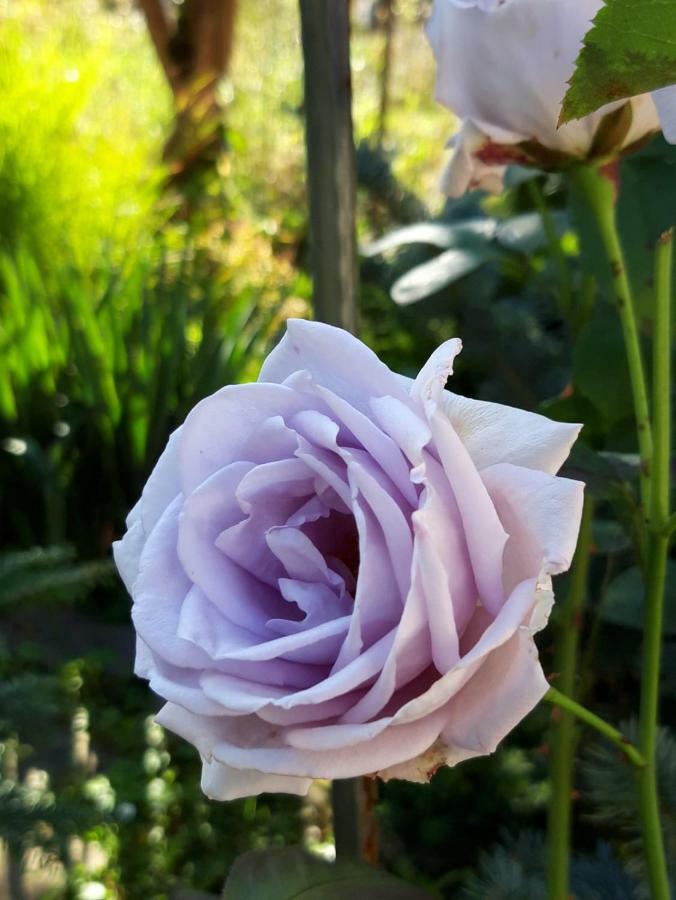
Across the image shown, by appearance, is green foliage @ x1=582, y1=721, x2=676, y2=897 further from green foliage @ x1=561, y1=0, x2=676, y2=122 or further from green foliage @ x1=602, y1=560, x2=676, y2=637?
green foliage @ x1=561, y1=0, x2=676, y2=122

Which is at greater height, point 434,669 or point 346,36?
point 346,36

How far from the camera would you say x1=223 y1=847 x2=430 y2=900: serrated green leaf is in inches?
13.5

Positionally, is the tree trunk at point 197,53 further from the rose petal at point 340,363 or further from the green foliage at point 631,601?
the rose petal at point 340,363

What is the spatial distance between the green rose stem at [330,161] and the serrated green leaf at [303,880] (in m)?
0.02

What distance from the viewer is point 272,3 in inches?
172

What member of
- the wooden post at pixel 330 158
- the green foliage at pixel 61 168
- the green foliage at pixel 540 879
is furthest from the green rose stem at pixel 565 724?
the green foliage at pixel 61 168

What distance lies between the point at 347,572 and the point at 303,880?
0.15 meters

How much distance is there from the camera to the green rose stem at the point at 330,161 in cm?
36

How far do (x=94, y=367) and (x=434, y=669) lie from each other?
135cm

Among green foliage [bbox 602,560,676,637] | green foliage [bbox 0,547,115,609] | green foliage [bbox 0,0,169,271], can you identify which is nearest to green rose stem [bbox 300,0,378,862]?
green foliage [bbox 602,560,676,637]

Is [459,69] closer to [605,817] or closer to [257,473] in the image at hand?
[257,473]

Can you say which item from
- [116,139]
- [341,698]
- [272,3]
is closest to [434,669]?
[341,698]

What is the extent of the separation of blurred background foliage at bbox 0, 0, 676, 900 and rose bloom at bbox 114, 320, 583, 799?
0.14 metres

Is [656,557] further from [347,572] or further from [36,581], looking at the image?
[36,581]
